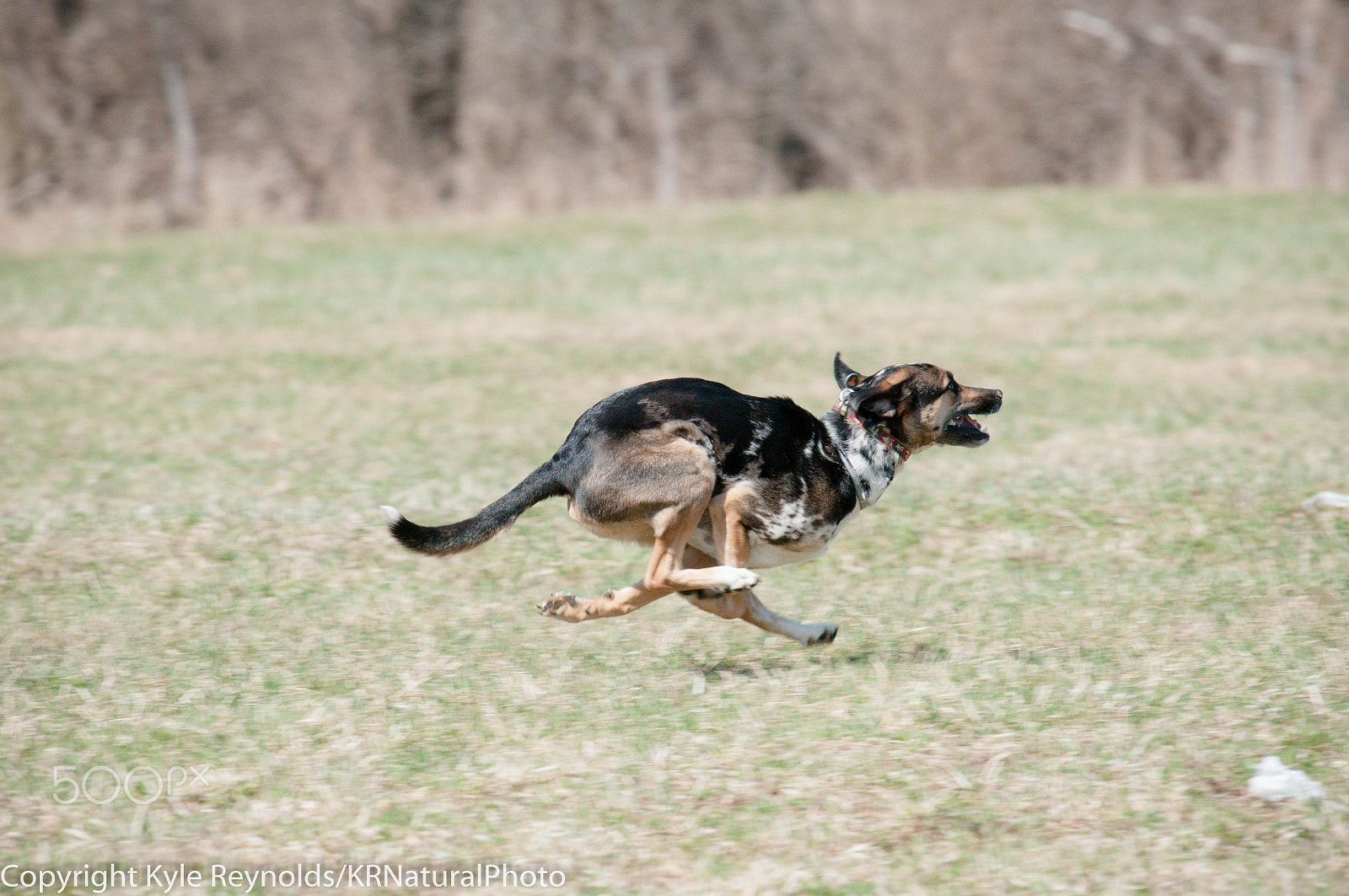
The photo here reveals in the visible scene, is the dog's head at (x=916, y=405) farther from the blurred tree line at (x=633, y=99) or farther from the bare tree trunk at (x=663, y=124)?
the bare tree trunk at (x=663, y=124)

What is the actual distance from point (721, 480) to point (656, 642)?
2.80 feet

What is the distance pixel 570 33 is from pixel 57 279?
32.3ft

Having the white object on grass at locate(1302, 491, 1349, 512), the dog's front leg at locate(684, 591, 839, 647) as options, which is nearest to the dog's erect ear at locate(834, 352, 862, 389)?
the dog's front leg at locate(684, 591, 839, 647)

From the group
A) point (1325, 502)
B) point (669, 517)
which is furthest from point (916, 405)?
point (1325, 502)

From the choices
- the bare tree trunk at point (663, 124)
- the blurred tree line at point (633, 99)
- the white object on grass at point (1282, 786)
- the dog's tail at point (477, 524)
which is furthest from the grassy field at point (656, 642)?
the bare tree trunk at point (663, 124)

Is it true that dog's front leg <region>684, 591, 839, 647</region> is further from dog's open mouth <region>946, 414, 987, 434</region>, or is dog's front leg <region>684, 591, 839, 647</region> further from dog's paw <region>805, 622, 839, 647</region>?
dog's open mouth <region>946, 414, 987, 434</region>

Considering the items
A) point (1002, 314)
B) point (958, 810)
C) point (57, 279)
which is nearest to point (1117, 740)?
point (958, 810)

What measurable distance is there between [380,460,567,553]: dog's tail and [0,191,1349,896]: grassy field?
541 millimetres

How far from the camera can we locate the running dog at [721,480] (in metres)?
5.30

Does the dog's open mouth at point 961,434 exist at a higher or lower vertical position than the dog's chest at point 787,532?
higher

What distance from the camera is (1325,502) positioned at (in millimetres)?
7543

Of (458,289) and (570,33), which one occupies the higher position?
(570,33)

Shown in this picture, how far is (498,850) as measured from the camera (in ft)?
13.3

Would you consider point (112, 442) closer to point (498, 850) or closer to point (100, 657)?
point (100, 657)
